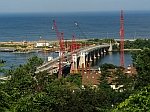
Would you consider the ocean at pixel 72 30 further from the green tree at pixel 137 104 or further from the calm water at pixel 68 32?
the green tree at pixel 137 104

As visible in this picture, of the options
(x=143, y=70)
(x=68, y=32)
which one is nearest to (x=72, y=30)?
(x=68, y=32)

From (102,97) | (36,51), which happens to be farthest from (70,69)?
(102,97)

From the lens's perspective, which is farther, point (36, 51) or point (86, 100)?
point (36, 51)

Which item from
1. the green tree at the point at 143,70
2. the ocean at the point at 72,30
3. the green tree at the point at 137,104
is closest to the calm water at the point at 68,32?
the ocean at the point at 72,30

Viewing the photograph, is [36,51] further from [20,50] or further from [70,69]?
[70,69]

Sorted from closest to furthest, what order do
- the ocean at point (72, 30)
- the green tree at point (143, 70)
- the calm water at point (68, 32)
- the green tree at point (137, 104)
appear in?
the green tree at point (137, 104) < the green tree at point (143, 70) < the calm water at point (68, 32) < the ocean at point (72, 30)

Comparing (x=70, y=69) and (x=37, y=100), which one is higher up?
(x=37, y=100)

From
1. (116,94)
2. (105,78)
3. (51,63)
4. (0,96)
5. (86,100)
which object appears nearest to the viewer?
(0,96)

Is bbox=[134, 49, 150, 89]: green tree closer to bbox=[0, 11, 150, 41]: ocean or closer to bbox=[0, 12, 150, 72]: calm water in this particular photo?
bbox=[0, 12, 150, 72]: calm water

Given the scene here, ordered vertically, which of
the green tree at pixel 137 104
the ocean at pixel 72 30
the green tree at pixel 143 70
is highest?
the green tree at pixel 137 104

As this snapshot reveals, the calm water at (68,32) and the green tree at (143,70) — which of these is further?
the calm water at (68,32)

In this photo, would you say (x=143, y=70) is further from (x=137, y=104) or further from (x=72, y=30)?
(x=72, y=30)
